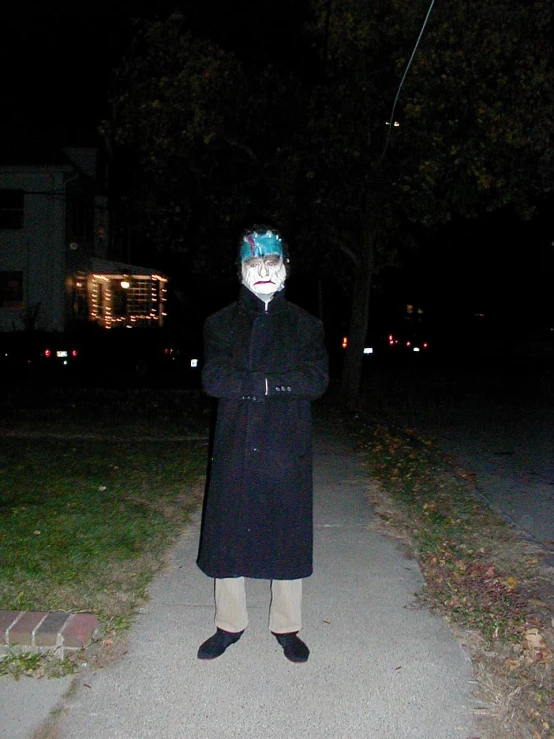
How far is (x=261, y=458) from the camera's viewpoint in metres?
4.18

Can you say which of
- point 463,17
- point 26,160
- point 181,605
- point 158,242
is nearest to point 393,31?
point 463,17

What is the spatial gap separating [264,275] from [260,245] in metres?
0.16

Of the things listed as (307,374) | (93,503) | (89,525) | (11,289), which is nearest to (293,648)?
(307,374)

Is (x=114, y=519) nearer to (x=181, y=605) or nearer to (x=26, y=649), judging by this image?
(x=181, y=605)

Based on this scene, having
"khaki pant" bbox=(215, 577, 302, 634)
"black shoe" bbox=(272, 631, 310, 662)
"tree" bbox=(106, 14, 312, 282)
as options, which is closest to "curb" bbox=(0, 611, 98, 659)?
"khaki pant" bbox=(215, 577, 302, 634)

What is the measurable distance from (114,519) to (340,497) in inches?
91.0

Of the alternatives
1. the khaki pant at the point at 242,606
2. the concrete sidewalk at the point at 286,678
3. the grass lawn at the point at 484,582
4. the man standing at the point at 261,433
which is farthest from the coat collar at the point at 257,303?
the grass lawn at the point at 484,582

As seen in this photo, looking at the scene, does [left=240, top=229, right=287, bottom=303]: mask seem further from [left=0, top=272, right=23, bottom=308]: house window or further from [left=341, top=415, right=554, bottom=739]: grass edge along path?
[left=0, top=272, right=23, bottom=308]: house window

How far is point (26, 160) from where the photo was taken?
90.5 feet

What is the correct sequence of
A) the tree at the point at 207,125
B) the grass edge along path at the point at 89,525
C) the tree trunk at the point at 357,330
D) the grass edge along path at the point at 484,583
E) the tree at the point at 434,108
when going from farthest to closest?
the tree trunk at the point at 357,330
the tree at the point at 207,125
the tree at the point at 434,108
the grass edge along path at the point at 89,525
the grass edge along path at the point at 484,583

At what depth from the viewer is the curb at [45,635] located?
4461mm

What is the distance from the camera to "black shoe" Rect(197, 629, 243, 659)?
445 cm

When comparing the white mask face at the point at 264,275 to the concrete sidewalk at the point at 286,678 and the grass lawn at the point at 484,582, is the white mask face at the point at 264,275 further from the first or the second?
the grass lawn at the point at 484,582

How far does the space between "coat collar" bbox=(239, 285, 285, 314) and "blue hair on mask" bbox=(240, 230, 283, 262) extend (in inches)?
7.2
